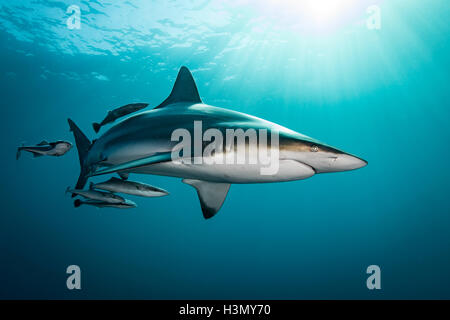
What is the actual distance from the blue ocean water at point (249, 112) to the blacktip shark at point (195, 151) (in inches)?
583

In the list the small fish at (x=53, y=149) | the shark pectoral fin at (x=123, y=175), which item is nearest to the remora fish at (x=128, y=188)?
the shark pectoral fin at (x=123, y=175)

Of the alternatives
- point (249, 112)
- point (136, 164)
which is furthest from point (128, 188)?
point (249, 112)

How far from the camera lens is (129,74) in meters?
23.4

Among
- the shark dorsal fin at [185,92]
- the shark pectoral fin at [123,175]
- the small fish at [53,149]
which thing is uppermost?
the shark dorsal fin at [185,92]

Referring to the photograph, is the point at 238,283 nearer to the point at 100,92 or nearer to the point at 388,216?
the point at 100,92

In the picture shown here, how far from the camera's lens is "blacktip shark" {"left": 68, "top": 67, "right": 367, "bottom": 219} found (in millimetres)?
2479

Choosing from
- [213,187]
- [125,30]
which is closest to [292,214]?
[125,30]

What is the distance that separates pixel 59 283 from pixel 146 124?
112 ft

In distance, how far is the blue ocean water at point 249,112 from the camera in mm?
18359

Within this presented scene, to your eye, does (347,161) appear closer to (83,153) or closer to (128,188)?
(128,188)

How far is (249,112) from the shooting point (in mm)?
33094

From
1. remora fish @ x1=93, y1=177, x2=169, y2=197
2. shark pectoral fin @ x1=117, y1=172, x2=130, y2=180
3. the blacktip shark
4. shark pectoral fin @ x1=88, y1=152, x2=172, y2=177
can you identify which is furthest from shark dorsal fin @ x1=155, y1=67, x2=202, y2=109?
shark pectoral fin @ x1=88, y1=152, x2=172, y2=177

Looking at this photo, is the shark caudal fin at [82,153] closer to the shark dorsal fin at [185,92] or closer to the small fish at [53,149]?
the small fish at [53,149]

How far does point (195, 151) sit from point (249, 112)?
102 ft
